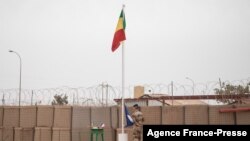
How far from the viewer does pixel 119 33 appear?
15.0 metres

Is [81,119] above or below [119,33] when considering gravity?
below

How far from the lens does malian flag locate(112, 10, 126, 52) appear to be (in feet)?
49.0

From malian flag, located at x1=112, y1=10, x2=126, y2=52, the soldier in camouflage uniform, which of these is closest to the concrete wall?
the soldier in camouflage uniform

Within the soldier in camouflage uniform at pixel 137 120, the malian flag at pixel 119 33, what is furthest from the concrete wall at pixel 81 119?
the malian flag at pixel 119 33

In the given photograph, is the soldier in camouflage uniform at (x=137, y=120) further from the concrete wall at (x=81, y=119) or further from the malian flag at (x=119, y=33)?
the malian flag at (x=119, y=33)

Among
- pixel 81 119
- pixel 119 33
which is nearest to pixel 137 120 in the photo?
pixel 81 119

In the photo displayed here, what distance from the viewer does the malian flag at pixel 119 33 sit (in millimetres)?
14945

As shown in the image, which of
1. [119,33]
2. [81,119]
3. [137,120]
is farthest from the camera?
[81,119]

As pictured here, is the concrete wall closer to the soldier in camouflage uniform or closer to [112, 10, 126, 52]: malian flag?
the soldier in camouflage uniform

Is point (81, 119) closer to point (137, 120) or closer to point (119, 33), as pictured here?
point (137, 120)

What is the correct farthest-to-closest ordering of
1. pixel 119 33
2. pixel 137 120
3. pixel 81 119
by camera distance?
pixel 81 119 → pixel 137 120 → pixel 119 33

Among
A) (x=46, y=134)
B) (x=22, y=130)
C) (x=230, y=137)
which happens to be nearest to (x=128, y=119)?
(x=46, y=134)

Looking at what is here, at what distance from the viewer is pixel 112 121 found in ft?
62.1

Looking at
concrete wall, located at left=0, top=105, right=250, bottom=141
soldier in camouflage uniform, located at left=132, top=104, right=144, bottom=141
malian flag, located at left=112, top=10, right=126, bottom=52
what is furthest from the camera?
concrete wall, located at left=0, top=105, right=250, bottom=141
